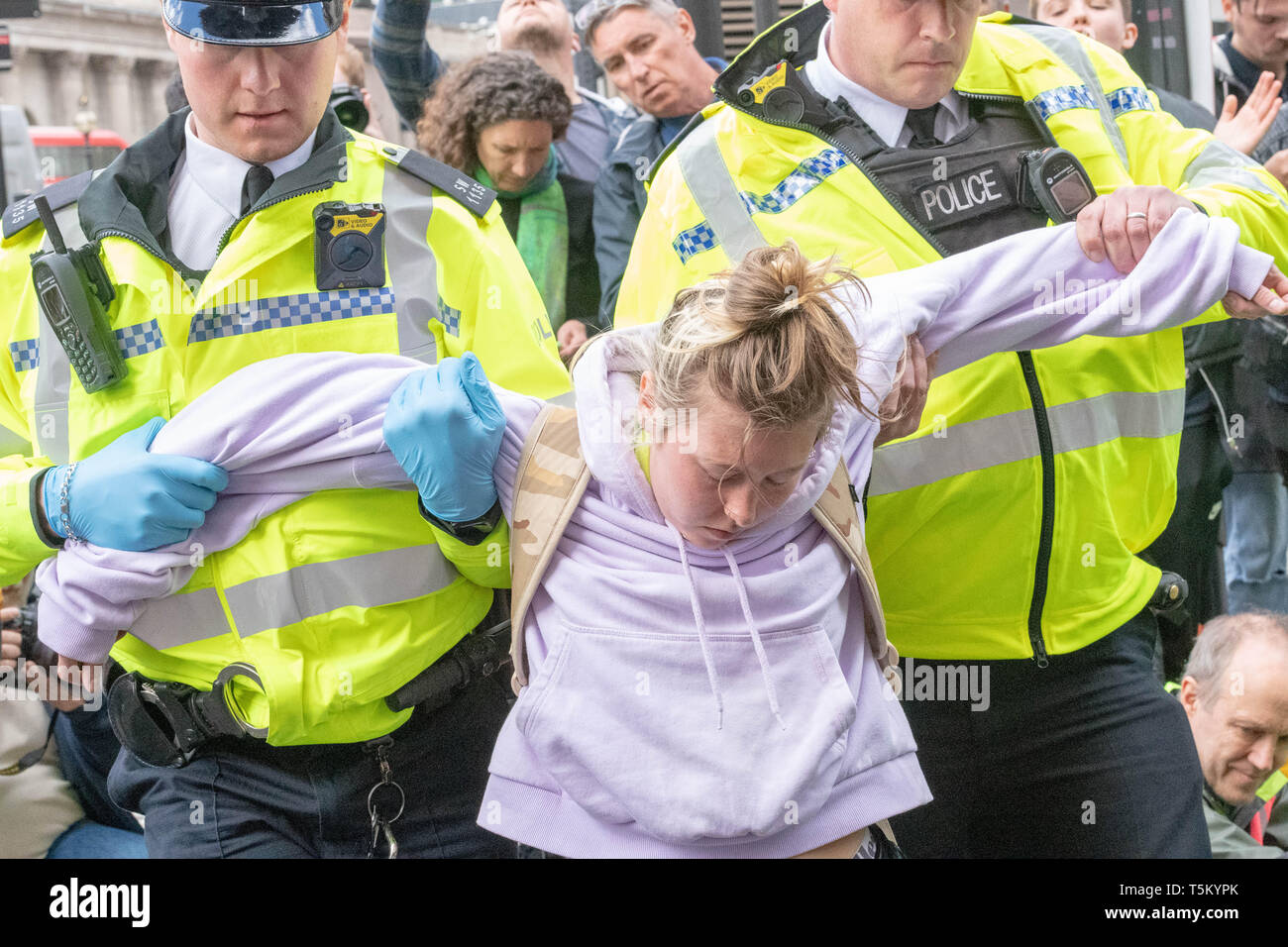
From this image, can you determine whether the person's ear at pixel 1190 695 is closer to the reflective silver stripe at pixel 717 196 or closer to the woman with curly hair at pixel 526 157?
the reflective silver stripe at pixel 717 196

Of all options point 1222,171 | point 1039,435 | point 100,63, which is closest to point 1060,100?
point 1222,171

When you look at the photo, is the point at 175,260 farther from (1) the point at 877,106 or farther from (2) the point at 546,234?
(2) the point at 546,234

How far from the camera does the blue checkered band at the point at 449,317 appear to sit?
5.39 ft

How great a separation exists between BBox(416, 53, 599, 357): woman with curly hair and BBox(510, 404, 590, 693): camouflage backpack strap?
123cm

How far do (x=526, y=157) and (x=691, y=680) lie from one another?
159 centimetres

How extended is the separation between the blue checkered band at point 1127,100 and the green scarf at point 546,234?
1.22 meters

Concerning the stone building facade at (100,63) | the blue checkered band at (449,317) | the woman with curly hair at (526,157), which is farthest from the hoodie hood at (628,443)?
the stone building facade at (100,63)

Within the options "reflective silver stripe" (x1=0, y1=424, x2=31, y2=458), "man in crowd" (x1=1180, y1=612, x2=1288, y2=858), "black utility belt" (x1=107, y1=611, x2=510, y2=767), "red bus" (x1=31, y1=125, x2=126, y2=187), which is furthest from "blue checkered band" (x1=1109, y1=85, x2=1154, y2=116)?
"red bus" (x1=31, y1=125, x2=126, y2=187)

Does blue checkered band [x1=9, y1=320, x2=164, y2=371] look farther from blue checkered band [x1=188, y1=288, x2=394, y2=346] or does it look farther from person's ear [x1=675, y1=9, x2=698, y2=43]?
person's ear [x1=675, y1=9, x2=698, y2=43]

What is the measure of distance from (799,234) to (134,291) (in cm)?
80

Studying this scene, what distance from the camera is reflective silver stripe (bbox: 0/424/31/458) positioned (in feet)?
5.83

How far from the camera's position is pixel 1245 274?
60.6 inches

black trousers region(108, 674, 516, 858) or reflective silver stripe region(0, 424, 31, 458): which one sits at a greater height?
reflective silver stripe region(0, 424, 31, 458)
